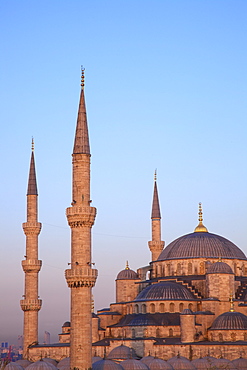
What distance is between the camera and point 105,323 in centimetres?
5138

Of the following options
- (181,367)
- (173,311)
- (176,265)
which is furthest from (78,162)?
(176,265)

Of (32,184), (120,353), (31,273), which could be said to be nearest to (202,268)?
(120,353)

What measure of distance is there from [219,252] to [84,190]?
22592 millimetres

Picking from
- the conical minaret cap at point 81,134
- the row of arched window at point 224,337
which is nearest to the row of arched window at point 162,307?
the row of arched window at point 224,337

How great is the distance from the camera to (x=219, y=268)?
48406 millimetres

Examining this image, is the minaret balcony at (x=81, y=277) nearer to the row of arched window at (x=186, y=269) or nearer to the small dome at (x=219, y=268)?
the small dome at (x=219, y=268)

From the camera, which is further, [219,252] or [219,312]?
[219,252]

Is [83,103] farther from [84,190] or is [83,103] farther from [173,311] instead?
[173,311]

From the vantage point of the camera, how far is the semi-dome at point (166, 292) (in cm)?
4844

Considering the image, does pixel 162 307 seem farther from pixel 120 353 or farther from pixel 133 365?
pixel 133 365

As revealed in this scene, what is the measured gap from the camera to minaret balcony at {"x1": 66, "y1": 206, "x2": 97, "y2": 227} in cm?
3284

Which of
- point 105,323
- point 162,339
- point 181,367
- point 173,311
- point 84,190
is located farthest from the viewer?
point 105,323

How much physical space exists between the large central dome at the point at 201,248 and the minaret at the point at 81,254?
21551 mm

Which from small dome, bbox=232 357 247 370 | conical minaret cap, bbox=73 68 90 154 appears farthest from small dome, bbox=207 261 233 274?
conical minaret cap, bbox=73 68 90 154
